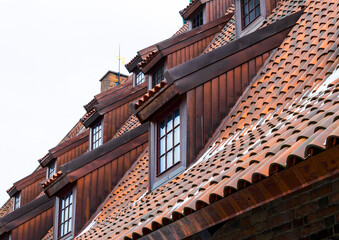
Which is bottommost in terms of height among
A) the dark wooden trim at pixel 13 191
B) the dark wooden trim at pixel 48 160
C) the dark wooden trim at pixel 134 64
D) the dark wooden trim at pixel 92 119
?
the dark wooden trim at pixel 13 191

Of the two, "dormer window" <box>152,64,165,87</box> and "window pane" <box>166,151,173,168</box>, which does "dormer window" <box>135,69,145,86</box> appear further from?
"window pane" <box>166,151,173,168</box>

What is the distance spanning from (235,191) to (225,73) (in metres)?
4.92

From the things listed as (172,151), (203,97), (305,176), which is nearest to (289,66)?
(203,97)

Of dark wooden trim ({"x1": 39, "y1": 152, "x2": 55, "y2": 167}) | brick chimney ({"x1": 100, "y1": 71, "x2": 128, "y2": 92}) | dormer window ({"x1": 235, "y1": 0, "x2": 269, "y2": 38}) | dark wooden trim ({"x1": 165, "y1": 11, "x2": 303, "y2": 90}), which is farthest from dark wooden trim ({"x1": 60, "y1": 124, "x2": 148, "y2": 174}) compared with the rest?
brick chimney ({"x1": 100, "y1": 71, "x2": 128, "y2": 92})

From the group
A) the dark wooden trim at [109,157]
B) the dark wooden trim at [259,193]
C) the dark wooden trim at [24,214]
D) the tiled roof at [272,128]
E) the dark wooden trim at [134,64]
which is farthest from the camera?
the dark wooden trim at [134,64]

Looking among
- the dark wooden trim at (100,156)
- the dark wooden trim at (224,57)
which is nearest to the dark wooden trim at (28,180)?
the dark wooden trim at (100,156)

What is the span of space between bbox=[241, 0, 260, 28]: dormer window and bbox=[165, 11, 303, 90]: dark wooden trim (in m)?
2.47

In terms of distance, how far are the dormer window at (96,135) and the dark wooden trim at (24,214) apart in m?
2.02

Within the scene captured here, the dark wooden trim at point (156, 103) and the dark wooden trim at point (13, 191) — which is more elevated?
the dark wooden trim at point (13, 191)

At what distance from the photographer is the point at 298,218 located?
21.4 ft

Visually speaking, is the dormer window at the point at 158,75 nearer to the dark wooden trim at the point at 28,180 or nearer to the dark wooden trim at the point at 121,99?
the dark wooden trim at the point at 121,99

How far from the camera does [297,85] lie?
898cm

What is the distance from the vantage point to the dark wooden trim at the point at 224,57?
10758mm

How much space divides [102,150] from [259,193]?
942 centimetres
